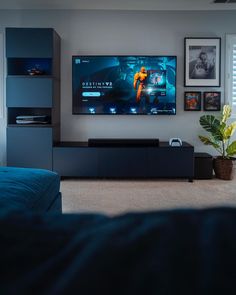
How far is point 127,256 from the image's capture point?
0.39 m

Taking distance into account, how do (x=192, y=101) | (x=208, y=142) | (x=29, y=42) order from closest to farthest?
(x=29, y=42) → (x=208, y=142) → (x=192, y=101)

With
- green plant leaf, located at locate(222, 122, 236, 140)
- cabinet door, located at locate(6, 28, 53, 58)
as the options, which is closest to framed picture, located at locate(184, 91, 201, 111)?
green plant leaf, located at locate(222, 122, 236, 140)

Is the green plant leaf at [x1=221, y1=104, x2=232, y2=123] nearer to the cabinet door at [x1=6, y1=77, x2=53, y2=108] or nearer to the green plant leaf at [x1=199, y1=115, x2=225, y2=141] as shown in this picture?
the green plant leaf at [x1=199, y1=115, x2=225, y2=141]

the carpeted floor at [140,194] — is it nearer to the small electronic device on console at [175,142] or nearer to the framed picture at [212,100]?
the small electronic device on console at [175,142]

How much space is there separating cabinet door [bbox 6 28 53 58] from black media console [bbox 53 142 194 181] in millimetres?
1379

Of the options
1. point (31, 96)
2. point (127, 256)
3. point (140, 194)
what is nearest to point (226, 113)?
point (140, 194)

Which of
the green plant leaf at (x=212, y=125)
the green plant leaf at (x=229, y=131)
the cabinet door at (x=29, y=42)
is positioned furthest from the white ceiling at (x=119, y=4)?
the green plant leaf at (x=229, y=131)

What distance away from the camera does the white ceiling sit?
17.8ft

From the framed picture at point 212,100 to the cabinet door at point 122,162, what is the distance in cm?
132

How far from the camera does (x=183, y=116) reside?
598 cm

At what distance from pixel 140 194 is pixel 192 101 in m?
2.03

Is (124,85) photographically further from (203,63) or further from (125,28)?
(203,63)

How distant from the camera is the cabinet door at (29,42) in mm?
5355

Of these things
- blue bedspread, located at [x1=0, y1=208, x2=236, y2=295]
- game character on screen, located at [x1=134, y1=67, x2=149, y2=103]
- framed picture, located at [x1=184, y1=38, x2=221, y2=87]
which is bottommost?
blue bedspread, located at [x1=0, y1=208, x2=236, y2=295]
